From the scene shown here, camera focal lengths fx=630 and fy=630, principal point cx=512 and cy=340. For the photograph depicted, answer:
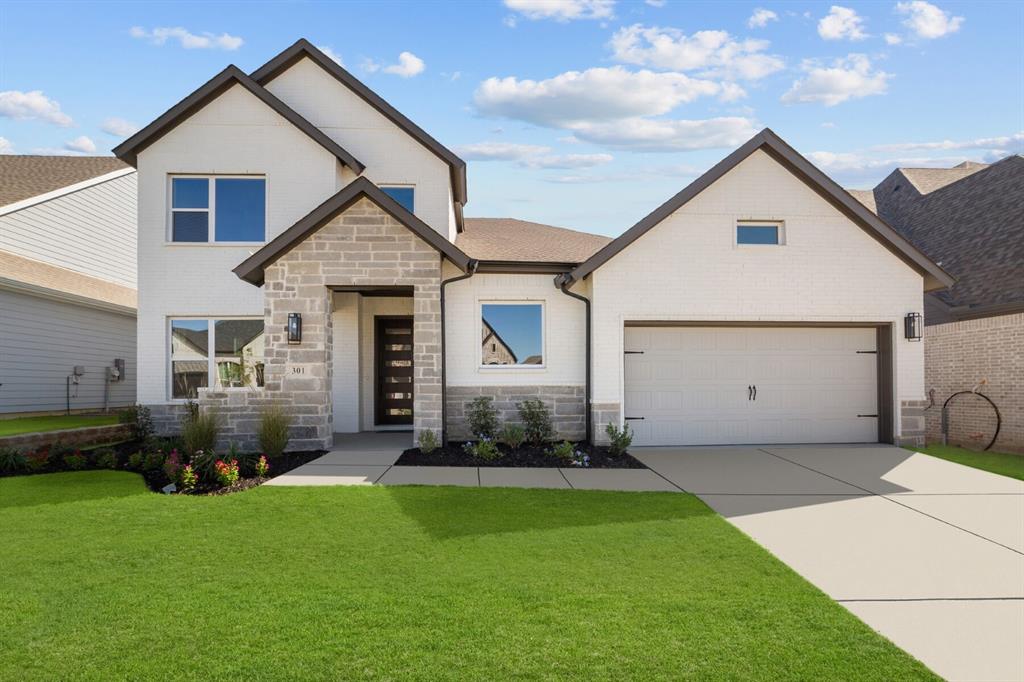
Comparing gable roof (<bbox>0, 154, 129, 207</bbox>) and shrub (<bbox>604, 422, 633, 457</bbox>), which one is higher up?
gable roof (<bbox>0, 154, 129, 207</bbox>)

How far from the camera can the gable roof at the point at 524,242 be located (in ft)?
44.3

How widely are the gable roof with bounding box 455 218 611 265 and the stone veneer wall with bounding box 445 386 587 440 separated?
259cm

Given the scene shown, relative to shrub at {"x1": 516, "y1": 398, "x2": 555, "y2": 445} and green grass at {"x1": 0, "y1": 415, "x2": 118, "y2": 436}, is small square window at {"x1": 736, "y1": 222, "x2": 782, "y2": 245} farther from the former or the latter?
green grass at {"x1": 0, "y1": 415, "x2": 118, "y2": 436}

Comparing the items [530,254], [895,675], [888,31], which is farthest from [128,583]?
[888,31]

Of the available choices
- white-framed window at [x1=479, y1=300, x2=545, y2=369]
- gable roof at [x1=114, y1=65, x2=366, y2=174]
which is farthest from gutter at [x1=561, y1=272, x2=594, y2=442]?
gable roof at [x1=114, y1=65, x2=366, y2=174]

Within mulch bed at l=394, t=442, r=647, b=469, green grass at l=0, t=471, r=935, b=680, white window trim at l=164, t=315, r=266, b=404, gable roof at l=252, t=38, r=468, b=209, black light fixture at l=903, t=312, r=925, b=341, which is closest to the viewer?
green grass at l=0, t=471, r=935, b=680

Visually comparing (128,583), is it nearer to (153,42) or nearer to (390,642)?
(390,642)

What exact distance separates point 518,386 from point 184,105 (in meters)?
9.03

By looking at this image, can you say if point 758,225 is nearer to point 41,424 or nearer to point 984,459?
point 984,459

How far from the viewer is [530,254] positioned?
13672mm

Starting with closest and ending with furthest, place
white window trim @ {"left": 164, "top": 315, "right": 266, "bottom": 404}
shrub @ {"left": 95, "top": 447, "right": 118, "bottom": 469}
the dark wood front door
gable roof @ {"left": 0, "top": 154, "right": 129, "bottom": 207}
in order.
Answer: shrub @ {"left": 95, "top": 447, "right": 118, "bottom": 469} → white window trim @ {"left": 164, "top": 315, "right": 266, "bottom": 404} → the dark wood front door → gable roof @ {"left": 0, "top": 154, "right": 129, "bottom": 207}

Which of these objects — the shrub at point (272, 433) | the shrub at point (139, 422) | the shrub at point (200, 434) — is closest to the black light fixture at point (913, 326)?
the shrub at point (272, 433)

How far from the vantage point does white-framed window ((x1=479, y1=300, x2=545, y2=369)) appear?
12.5m

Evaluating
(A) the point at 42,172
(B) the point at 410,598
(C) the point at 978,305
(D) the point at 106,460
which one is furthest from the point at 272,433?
(C) the point at 978,305
